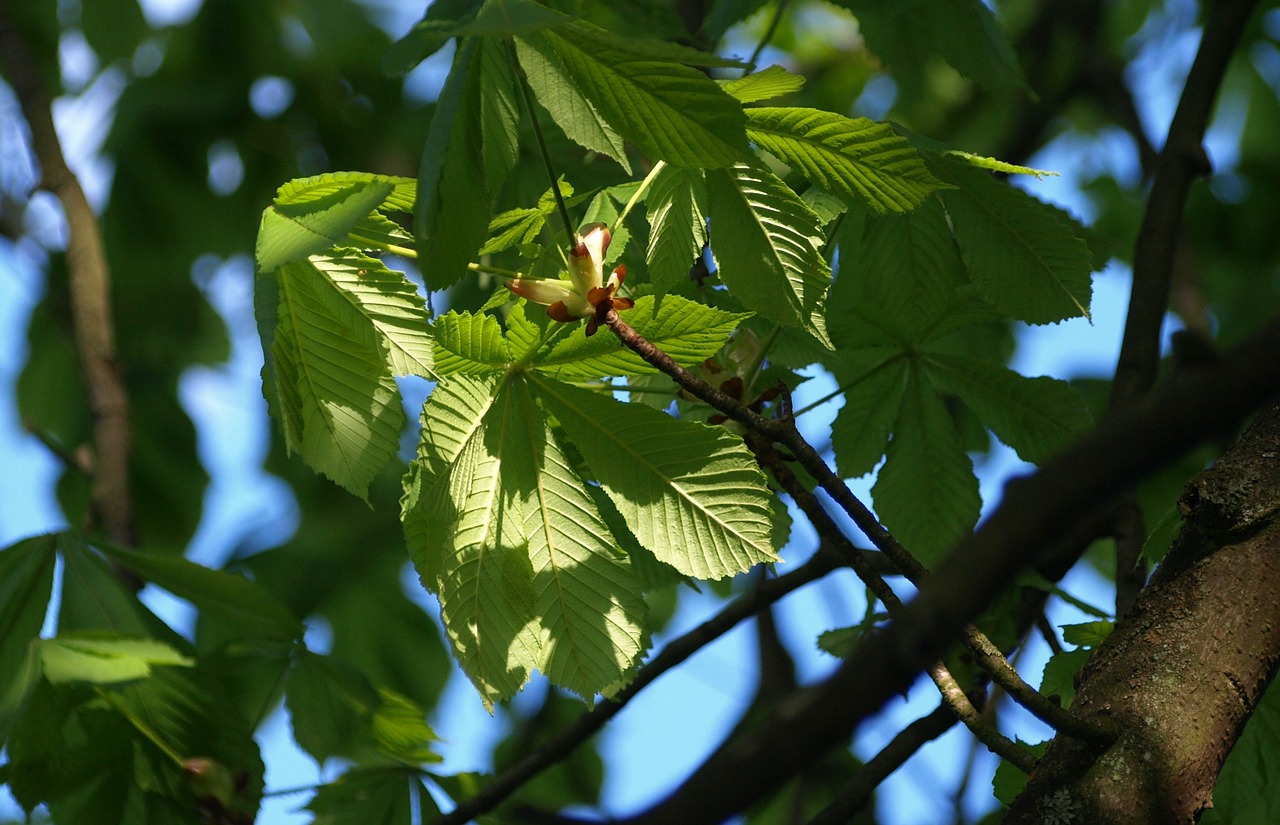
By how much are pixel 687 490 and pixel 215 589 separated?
75 centimetres

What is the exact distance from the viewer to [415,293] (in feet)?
3.44

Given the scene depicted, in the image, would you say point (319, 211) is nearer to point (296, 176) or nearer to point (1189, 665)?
point (1189, 665)

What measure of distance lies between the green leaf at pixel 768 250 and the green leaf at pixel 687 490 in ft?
0.46

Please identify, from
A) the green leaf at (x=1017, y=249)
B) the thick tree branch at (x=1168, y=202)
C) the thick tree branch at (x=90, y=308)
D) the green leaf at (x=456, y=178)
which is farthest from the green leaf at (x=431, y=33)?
the thick tree branch at (x=90, y=308)

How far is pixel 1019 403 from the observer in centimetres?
140

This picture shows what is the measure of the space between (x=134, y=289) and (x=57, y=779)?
2604 mm

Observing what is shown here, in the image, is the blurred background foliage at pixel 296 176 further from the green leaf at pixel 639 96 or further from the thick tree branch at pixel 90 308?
the green leaf at pixel 639 96

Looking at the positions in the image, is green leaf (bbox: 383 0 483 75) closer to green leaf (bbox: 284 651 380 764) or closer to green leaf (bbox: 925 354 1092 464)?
green leaf (bbox: 925 354 1092 464)

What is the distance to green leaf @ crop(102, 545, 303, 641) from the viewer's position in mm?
1515

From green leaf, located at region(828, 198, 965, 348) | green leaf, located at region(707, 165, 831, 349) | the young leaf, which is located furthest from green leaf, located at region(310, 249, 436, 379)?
green leaf, located at region(828, 198, 965, 348)

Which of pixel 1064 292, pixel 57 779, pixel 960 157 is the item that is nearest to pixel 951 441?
pixel 1064 292

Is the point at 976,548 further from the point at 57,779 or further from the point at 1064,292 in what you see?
the point at 57,779

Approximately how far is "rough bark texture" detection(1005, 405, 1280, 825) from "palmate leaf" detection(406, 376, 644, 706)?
41 centimetres

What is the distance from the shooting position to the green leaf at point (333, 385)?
1.08 m
